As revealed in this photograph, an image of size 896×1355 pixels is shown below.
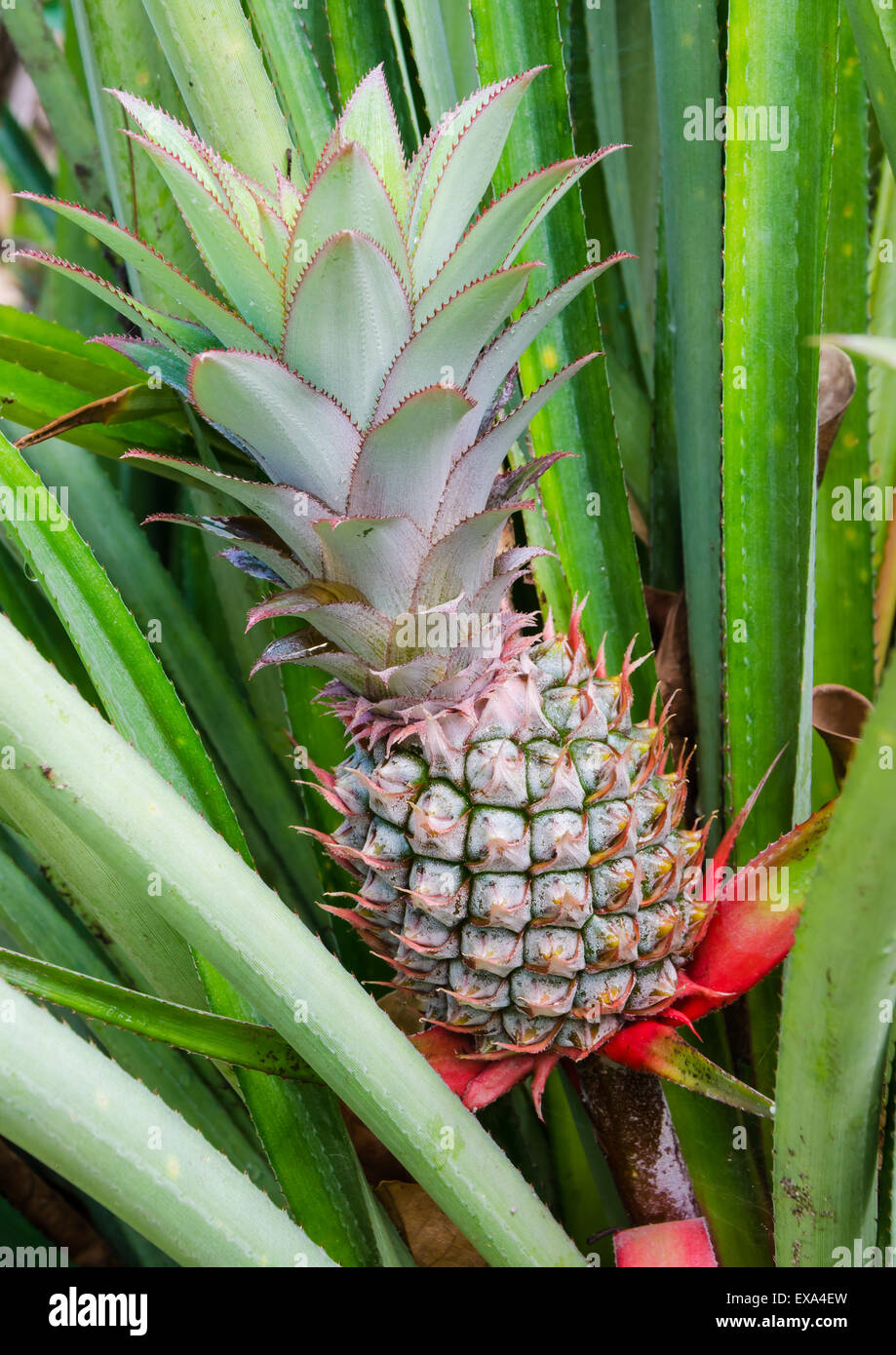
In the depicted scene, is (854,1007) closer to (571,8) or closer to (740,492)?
(740,492)

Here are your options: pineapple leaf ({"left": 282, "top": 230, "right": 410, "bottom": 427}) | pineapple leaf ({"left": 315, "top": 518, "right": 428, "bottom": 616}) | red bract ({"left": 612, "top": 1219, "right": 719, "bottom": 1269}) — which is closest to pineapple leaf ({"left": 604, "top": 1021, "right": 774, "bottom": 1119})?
red bract ({"left": 612, "top": 1219, "right": 719, "bottom": 1269})

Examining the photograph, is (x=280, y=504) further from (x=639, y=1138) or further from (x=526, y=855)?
(x=639, y=1138)

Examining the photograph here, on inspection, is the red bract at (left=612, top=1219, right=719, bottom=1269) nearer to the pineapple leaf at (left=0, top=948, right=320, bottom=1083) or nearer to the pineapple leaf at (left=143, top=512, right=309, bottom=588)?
the pineapple leaf at (left=0, top=948, right=320, bottom=1083)

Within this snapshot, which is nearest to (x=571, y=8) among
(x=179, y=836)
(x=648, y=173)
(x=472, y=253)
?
(x=648, y=173)

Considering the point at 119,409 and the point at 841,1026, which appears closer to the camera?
the point at 841,1026

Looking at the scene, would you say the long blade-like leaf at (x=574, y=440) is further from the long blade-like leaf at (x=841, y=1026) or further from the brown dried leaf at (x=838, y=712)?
the long blade-like leaf at (x=841, y=1026)
